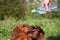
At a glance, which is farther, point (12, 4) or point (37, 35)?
point (12, 4)

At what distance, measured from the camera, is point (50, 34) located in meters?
7.28

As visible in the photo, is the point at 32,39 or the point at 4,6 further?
the point at 4,6

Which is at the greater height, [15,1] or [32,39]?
[32,39]

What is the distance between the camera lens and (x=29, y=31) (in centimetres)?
427

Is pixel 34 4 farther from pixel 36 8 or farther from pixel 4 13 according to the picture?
pixel 4 13

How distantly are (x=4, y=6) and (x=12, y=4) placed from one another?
1.61 feet

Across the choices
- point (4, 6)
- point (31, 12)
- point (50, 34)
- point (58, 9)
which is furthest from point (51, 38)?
point (4, 6)

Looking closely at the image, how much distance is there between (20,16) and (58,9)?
249 centimetres

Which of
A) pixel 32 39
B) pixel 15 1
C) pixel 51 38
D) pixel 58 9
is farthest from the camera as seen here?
pixel 15 1

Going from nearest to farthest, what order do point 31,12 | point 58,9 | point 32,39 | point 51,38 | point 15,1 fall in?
point 32,39 → point 51,38 → point 58,9 → point 31,12 → point 15,1

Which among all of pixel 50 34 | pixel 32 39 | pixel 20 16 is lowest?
pixel 20 16

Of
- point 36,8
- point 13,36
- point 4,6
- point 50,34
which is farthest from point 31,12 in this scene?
point 13,36

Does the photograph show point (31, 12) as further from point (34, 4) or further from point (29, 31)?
point (29, 31)

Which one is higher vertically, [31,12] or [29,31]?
[29,31]
